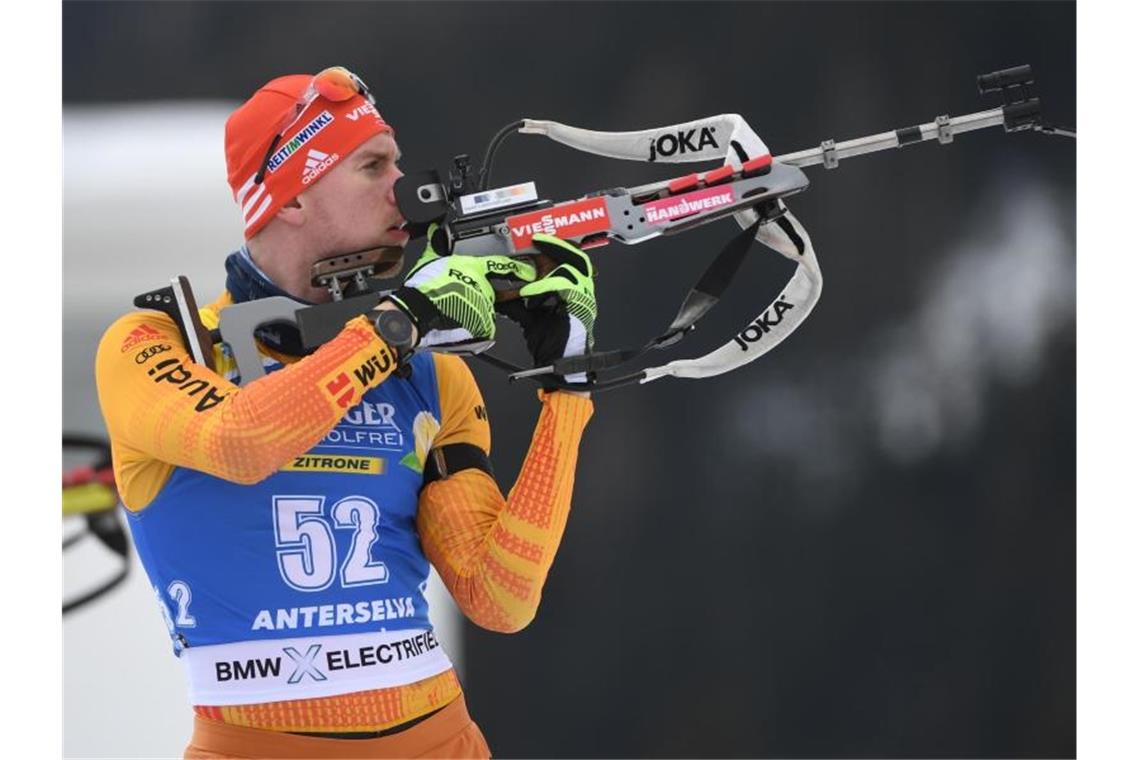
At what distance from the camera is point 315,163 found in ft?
5.80

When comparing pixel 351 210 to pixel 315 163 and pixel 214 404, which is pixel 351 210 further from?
pixel 214 404

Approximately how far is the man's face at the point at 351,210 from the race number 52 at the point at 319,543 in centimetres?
35

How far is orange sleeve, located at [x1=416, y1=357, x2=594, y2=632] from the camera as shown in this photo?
5.45ft

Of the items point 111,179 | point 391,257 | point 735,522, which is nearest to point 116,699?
point 111,179

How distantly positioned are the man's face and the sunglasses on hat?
7 centimetres

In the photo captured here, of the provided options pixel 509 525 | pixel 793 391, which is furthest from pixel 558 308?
pixel 793 391

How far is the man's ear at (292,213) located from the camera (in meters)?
1.78

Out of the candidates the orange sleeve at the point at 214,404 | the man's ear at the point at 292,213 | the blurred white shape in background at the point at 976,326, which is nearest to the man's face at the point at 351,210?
the man's ear at the point at 292,213

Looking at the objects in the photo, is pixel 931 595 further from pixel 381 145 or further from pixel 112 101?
pixel 112 101

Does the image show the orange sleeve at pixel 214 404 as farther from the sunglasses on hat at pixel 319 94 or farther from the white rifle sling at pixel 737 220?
the white rifle sling at pixel 737 220

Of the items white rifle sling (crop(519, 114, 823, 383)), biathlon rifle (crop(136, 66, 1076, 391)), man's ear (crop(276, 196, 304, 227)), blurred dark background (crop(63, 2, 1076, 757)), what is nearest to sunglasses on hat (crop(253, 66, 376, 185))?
man's ear (crop(276, 196, 304, 227))

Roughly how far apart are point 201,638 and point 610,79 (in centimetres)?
196

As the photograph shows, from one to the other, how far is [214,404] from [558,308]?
0.44 meters

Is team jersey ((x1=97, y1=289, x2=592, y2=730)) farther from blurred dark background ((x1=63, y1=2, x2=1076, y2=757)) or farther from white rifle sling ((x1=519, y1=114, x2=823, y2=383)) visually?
blurred dark background ((x1=63, y1=2, x2=1076, y2=757))
